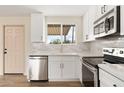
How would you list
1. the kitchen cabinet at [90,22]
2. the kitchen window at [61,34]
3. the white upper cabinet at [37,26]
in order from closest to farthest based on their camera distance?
1. the kitchen cabinet at [90,22]
2. the white upper cabinet at [37,26]
3. the kitchen window at [61,34]

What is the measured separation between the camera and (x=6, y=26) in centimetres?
689

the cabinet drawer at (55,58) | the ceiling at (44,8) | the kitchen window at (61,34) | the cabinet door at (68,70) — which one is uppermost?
the ceiling at (44,8)

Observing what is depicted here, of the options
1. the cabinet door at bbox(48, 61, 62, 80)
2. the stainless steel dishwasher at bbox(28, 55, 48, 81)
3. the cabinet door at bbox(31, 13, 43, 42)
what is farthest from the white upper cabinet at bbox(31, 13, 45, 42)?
the cabinet door at bbox(48, 61, 62, 80)

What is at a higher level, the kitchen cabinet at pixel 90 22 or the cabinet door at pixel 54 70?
the kitchen cabinet at pixel 90 22

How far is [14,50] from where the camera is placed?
22.9 ft

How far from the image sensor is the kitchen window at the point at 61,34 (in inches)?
259

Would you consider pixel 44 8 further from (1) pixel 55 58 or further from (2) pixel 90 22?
(1) pixel 55 58

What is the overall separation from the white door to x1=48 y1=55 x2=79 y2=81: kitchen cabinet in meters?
1.72

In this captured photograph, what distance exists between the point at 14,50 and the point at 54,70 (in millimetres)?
2074

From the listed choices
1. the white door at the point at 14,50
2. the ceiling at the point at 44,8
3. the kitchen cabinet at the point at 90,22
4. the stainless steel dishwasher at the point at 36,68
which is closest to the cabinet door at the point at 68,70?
the stainless steel dishwasher at the point at 36,68

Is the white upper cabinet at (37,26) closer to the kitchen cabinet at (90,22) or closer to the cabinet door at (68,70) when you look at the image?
the cabinet door at (68,70)

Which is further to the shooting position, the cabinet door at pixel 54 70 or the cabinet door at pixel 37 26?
the cabinet door at pixel 37 26
